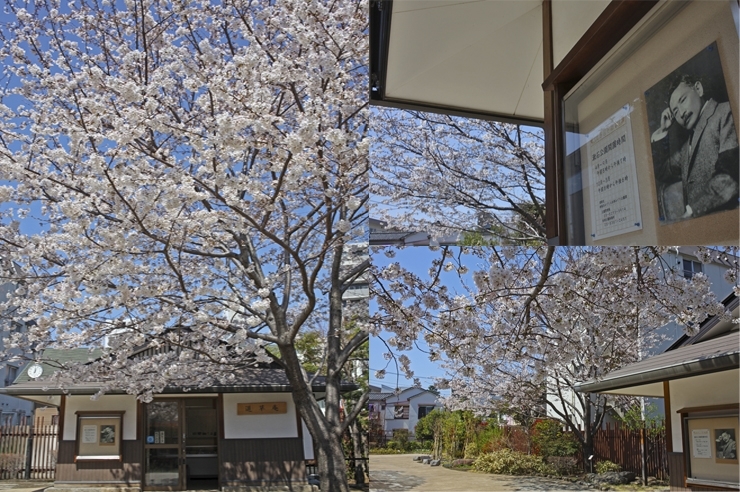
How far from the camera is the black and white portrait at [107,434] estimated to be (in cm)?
664

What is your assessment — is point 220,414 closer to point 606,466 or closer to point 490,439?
point 490,439

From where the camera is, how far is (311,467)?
6742mm

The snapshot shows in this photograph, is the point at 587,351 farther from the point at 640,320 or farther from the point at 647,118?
the point at 647,118

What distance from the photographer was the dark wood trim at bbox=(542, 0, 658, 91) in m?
1.15

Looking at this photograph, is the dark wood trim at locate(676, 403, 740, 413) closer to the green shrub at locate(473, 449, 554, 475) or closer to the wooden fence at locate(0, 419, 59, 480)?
the green shrub at locate(473, 449, 554, 475)

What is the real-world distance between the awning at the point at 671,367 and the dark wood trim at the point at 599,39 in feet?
2.39

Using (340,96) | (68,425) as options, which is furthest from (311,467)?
(340,96)

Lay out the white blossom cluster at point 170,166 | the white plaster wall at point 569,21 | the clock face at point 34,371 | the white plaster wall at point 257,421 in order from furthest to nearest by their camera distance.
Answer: the white plaster wall at point 257,421 → the clock face at point 34,371 → the white blossom cluster at point 170,166 → the white plaster wall at point 569,21

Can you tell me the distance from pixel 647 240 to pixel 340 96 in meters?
2.57

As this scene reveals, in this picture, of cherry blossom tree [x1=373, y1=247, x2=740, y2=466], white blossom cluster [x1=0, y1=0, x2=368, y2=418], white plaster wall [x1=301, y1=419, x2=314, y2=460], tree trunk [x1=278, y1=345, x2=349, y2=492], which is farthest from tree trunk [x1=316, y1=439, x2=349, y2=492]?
cherry blossom tree [x1=373, y1=247, x2=740, y2=466]

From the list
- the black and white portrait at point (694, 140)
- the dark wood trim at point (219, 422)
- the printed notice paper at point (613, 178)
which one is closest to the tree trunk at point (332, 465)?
the dark wood trim at point (219, 422)

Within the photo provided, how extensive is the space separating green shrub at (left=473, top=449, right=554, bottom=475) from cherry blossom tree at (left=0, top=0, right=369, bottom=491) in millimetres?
1539

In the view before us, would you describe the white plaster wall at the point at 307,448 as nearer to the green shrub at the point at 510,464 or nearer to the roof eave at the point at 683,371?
the green shrub at the point at 510,464

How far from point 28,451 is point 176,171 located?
5.15 m
